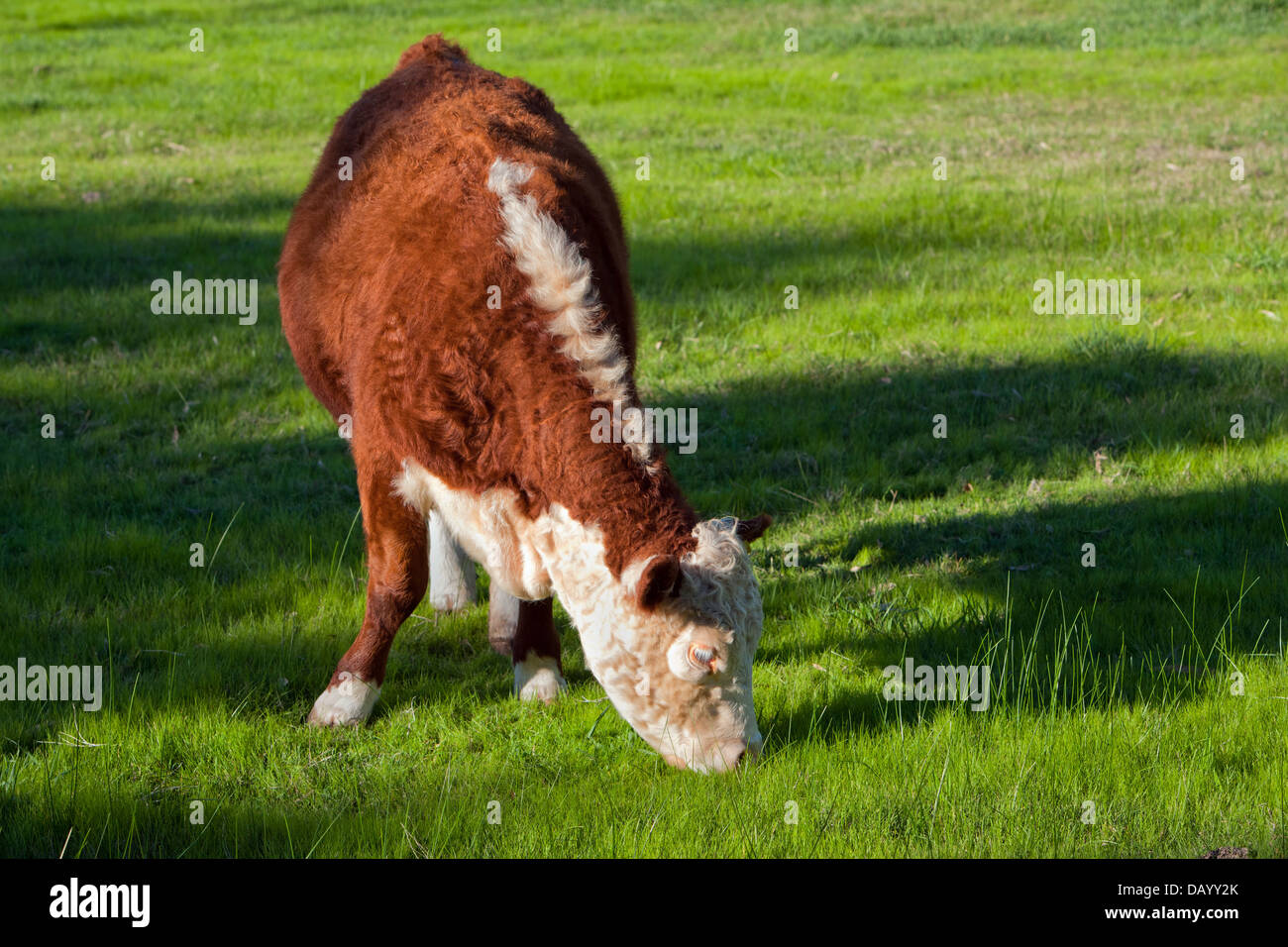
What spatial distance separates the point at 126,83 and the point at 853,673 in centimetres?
1999

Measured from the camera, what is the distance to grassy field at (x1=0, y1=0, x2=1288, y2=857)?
13.6ft

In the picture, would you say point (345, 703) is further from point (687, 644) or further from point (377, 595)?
point (687, 644)

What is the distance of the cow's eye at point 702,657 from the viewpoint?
3904 mm

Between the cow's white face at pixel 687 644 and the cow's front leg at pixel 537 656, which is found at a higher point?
the cow's white face at pixel 687 644

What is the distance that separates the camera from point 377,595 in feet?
16.5

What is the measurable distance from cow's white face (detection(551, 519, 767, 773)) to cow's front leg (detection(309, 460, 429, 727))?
93 cm

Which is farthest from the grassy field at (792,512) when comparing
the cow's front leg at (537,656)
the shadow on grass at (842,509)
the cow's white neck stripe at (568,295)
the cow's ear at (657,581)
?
the cow's white neck stripe at (568,295)

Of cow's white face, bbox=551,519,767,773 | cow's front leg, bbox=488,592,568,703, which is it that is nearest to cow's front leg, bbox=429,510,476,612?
cow's front leg, bbox=488,592,568,703

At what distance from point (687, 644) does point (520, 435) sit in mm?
937

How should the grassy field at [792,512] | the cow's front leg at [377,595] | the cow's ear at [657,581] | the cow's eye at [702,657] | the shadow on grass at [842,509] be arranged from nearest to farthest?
the cow's ear at [657,581]
the cow's eye at [702,657]
the grassy field at [792,512]
the cow's front leg at [377,595]
the shadow on grass at [842,509]

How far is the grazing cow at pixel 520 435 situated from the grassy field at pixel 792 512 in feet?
1.17

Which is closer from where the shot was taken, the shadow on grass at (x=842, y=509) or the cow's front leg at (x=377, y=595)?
the cow's front leg at (x=377, y=595)

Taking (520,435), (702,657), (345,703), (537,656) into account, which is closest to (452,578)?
(537,656)

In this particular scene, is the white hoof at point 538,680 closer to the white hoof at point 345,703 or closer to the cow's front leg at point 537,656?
the cow's front leg at point 537,656
